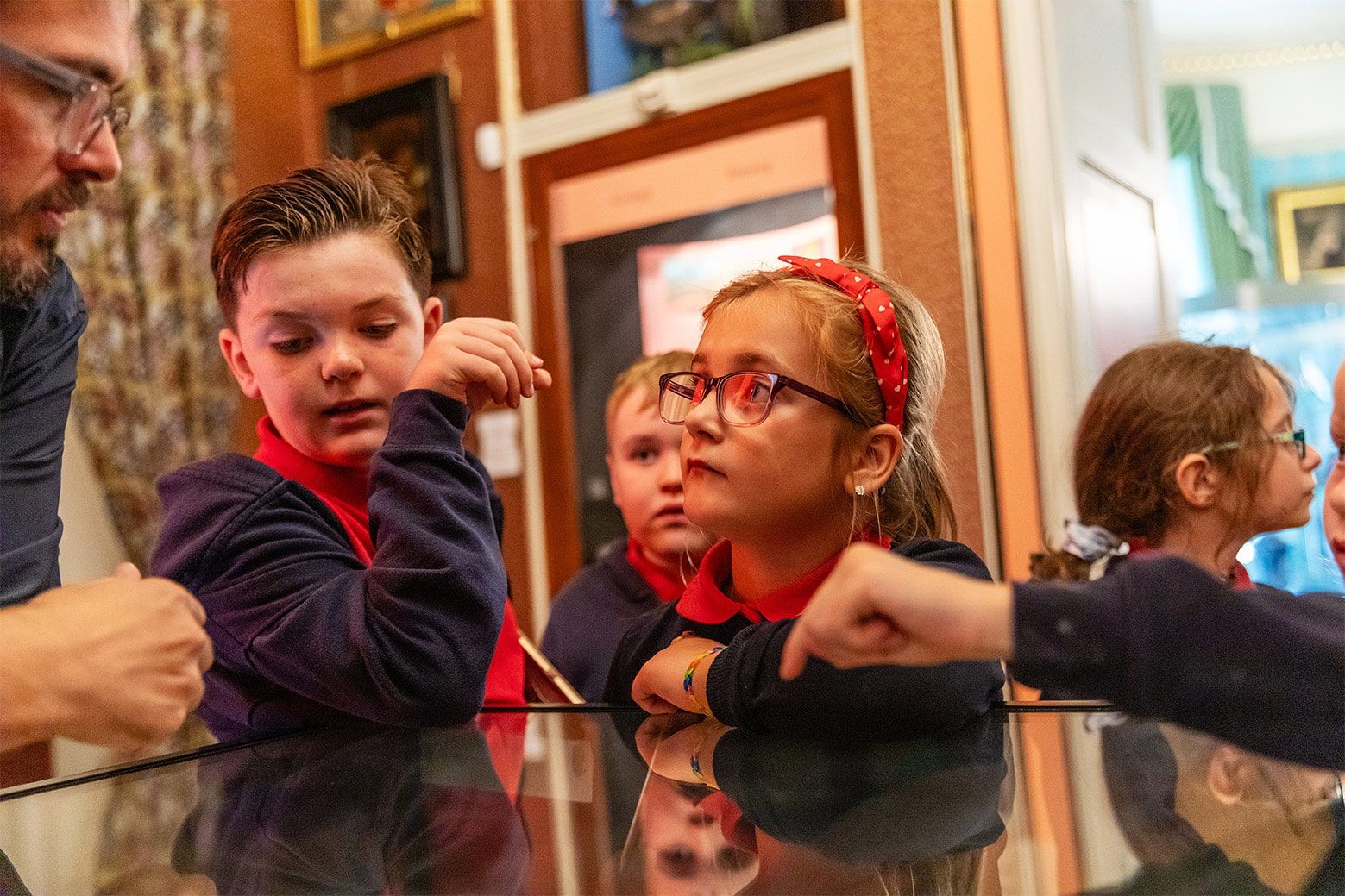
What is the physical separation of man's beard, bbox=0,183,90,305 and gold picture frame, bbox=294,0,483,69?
83.9 inches

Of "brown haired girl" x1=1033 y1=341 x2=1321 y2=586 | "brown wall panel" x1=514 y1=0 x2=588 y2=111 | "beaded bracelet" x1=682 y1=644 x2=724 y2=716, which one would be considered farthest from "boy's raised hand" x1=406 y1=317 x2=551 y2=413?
"brown wall panel" x1=514 y1=0 x2=588 y2=111

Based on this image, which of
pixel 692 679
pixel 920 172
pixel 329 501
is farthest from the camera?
pixel 920 172

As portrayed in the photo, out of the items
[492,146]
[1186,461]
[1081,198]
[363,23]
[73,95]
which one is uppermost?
[363,23]

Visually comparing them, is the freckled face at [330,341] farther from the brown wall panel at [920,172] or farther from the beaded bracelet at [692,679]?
the brown wall panel at [920,172]

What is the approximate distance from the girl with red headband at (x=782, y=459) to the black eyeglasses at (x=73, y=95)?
1.42ft

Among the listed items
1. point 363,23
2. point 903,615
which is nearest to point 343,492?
point 903,615

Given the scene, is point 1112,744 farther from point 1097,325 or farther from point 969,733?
point 1097,325

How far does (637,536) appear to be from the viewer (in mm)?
1677

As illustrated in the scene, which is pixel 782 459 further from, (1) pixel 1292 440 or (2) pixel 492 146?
(2) pixel 492 146

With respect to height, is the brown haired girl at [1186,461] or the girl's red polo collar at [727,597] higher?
the brown haired girl at [1186,461]

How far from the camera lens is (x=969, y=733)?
666 millimetres

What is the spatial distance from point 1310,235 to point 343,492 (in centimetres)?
162

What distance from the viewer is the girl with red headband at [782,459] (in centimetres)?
87

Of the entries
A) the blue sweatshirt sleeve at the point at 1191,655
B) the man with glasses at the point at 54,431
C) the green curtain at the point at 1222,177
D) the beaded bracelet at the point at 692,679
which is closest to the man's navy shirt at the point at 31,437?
the man with glasses at the point at 54,431
